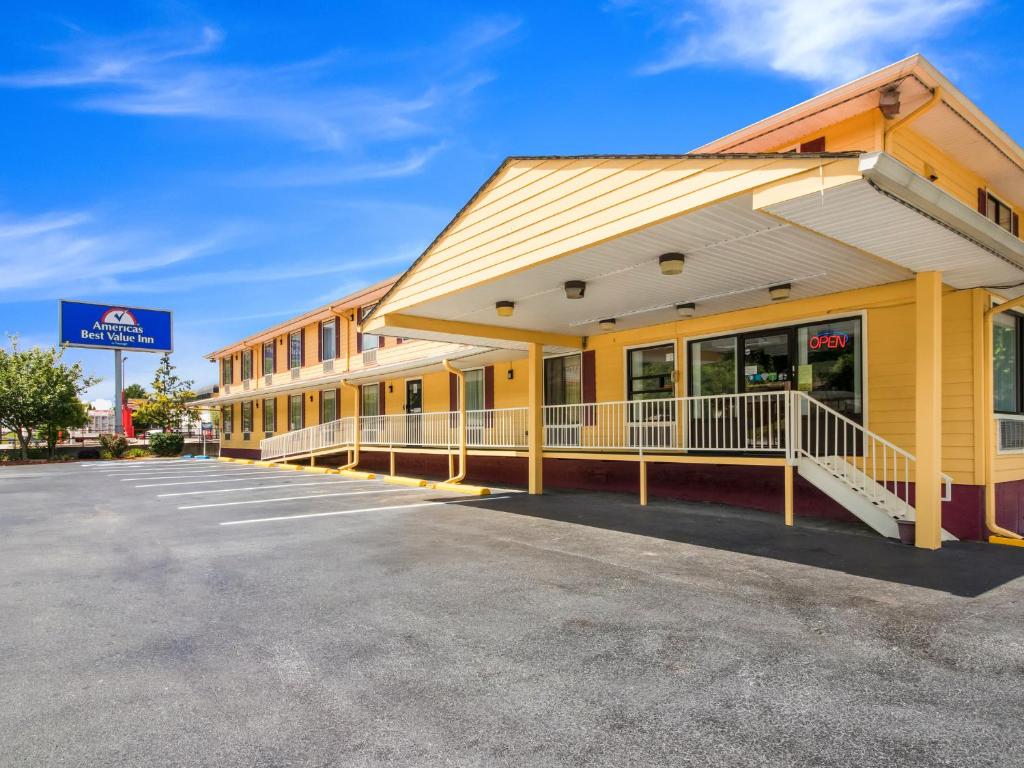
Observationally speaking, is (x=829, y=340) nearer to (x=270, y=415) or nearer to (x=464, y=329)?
(x=464, y=329)

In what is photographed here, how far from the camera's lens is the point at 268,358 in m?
28.3

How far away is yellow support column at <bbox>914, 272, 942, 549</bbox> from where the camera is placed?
22.0ft

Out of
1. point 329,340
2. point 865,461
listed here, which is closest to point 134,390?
point 329,340

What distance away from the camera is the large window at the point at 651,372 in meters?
11.6

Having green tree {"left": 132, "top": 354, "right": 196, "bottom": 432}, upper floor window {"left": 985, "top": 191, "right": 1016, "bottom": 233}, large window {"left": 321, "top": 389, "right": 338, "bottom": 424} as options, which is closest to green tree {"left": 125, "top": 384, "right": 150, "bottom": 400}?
Answer: green tree {"left": 132, "top": 354, "right": 196, "bottom": 432}

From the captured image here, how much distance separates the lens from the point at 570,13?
897 cm

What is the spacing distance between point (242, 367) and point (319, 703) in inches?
1230

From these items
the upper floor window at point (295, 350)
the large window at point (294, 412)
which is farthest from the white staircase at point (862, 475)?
the large window at point (294, 412)

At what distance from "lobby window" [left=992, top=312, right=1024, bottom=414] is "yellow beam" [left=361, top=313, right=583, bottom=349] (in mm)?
7141

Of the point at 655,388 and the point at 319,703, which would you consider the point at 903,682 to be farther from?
the point at 655,388

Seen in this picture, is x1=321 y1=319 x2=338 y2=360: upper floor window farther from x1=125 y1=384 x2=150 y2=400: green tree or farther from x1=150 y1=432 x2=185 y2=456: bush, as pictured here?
x1=125 y1=384 x2=150 y2=400: green tree

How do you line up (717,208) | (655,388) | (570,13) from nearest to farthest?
1. (717,208)
2. (570,13)
3. (655,388)

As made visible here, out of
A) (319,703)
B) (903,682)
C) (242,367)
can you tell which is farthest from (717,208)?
(242,367)

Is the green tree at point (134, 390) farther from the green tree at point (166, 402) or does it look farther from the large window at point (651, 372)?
the large window at point (651, 372)
